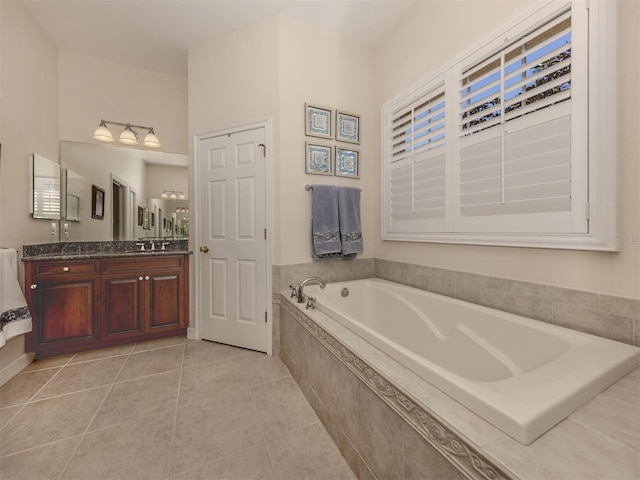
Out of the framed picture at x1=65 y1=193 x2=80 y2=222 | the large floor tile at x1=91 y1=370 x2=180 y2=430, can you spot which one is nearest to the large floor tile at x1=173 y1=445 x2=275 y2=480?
the large floor tile at x1=91 y1=370 x2=180 y2=430

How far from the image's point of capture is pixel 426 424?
2.48 feet

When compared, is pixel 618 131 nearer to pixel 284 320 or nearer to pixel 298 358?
pixel 298 358

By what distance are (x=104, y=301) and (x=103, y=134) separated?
1.62m

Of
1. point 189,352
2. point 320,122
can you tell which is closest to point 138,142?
point 320,122

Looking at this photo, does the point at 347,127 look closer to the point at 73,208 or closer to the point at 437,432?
the point at 437,432

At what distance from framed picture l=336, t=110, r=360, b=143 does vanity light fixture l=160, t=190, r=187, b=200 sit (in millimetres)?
1746

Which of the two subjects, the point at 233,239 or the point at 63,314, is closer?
the point at 63,314

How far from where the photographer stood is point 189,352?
2.27 metres

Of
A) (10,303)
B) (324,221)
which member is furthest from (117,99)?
(324,221)

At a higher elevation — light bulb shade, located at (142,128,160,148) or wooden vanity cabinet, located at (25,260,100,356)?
light bulb shade, located at (142,128,160,148)

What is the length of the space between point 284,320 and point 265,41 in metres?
→ 2.29

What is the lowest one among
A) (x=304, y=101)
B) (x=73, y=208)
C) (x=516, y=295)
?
(x=516, y=295)

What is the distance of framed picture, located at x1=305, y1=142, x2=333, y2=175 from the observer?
7.49ft

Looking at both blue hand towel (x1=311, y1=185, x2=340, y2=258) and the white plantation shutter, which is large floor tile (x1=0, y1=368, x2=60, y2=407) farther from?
the white plantation shutter
